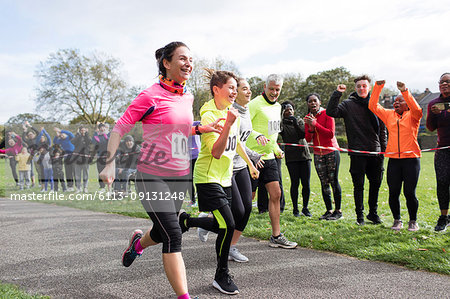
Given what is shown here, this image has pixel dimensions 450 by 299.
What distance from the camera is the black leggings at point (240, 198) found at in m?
4.03

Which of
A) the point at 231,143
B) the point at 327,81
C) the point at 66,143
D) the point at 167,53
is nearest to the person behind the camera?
the point at 167,53

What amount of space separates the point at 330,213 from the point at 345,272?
2978 mm

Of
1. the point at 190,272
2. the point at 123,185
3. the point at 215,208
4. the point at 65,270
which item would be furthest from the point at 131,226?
the point at 123,185

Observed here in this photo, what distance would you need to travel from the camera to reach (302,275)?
154 inches

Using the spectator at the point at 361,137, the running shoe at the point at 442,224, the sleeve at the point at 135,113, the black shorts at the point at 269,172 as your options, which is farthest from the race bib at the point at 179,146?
the running shoe at the point at 442,224

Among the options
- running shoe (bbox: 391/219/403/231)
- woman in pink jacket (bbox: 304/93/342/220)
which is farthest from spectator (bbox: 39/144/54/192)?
running shoe (bbox: 391/219/403/231)

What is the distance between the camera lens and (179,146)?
10.7ft

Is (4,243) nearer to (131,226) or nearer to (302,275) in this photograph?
(131,226)

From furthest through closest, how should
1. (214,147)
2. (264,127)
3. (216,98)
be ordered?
(264,127)
(216,98)
(214,147)

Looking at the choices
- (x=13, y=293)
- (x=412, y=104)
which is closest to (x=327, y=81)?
(x=412, y=104)

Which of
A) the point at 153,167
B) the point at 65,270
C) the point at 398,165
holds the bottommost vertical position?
the point at 65,270

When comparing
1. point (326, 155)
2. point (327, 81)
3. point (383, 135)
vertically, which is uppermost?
point (327, 81)

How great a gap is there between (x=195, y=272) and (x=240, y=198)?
36.9 inches

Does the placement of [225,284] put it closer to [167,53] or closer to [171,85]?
[171,85]
